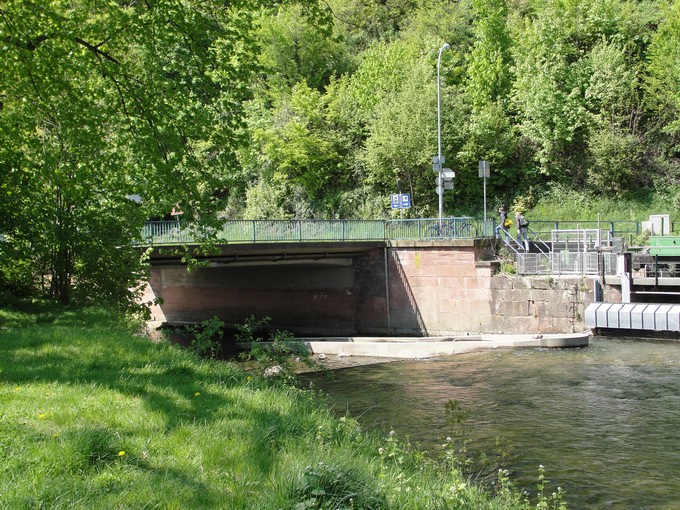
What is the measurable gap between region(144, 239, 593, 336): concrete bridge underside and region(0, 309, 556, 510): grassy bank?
15.3m

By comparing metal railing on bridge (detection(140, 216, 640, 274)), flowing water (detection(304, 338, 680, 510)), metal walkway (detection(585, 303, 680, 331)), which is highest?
metal railing on bridge (detection(140, 216, 640, 274))

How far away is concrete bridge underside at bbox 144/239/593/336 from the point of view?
26.2 m

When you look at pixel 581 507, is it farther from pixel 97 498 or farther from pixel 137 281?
pixel 137 281

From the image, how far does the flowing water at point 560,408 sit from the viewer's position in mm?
9805

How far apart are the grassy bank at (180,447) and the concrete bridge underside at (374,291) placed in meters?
15.3

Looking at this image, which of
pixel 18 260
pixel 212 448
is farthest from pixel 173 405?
pixel 18 260

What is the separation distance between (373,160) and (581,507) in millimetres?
33621

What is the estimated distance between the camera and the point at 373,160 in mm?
41156

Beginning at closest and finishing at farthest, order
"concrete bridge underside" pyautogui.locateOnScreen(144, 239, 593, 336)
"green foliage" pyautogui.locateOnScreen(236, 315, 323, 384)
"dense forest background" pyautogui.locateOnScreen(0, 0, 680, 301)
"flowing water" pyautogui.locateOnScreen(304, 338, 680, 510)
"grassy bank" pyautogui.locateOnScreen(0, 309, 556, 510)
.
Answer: "grassy bank" pyautogui.locateOnScreen(0, 309, 556, 510) < "flowing water" pyautogui.locateOnScreen(304, 338, 680, 510) < "green foliage" pyautogui.locateOnScreen(236, 315, 323, 384) < "dense forest background" pyautogui.locateOnScreen(0, 0, 680, 301) < "concrete bridge underside" pyautogui.locateOnScreen(144, 239, 593, 336)

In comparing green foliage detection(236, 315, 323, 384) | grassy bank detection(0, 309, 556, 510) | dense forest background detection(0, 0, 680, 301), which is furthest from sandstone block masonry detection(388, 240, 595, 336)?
grassy bank detection(0, 309, 556, 510)

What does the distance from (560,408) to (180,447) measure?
10.2 m

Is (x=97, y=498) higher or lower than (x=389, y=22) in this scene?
lower

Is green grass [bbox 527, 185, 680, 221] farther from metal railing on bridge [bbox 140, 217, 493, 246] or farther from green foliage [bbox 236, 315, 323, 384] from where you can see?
green foliage [bbox 236, 315, 323, 384]

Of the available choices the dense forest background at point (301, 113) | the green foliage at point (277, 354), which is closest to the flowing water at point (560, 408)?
the green foliage at point (277, 354)
